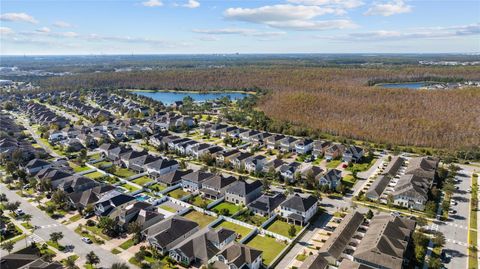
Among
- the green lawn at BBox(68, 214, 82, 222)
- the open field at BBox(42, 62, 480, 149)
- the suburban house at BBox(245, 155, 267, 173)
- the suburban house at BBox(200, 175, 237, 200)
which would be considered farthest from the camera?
the open field at BBox(42, 62, 480, 149)

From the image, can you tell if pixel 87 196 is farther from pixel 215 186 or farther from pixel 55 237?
pixel 215 186

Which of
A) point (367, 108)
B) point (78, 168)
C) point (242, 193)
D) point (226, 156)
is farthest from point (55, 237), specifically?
point (367, 108)

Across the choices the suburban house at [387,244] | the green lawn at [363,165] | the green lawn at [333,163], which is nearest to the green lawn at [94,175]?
the green lawn at [333,163]

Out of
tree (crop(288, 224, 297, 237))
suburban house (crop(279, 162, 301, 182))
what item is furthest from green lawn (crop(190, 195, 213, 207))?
tree (crop(288, 224, 297, 237))

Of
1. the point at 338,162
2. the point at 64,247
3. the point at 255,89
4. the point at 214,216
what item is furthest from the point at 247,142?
the point at 255,89

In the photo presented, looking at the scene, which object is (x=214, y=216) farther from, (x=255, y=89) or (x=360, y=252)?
(x=255, y=89)

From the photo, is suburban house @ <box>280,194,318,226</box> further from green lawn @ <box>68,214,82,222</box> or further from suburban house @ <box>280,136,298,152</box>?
suburban house @ <box>280,136,298,152</box>

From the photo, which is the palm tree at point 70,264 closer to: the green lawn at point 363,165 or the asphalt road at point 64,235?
the asphalt road at point 64,235
